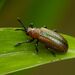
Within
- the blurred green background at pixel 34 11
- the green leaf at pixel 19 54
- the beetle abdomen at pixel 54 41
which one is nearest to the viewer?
the green leaf at pixel 19 54

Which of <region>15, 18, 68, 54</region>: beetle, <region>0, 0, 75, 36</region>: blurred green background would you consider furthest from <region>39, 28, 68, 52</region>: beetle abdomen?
<region>0, 0, 75, 36</region>: blurred green background

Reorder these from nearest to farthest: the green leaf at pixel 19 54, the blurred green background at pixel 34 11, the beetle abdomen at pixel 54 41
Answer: the green leaf at pixel 19 54 < the beetle abdomen at pixel 54 41 < the blurred green background at pixel 34 11

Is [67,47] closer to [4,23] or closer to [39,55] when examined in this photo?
[39,55]

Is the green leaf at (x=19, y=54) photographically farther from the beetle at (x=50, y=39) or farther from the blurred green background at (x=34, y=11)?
the blurred green background at (x=34, y=11)

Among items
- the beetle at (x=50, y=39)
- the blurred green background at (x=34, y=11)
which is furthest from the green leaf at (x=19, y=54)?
the blurred green background at (x=34, y=11)

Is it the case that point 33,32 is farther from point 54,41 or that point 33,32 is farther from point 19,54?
point 19,54

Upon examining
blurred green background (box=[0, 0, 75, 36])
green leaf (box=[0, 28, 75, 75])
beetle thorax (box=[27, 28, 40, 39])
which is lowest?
green leaf (box=[0, 28, 75, 75])

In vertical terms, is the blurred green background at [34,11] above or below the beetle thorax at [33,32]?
above

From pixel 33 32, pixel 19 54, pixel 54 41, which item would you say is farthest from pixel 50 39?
pixel 19 54

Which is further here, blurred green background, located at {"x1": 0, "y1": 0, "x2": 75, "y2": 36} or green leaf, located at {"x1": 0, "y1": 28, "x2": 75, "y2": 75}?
blurred green background, located at {"x1": 0, "y1": 0, "x2": 75, "y2": 36}

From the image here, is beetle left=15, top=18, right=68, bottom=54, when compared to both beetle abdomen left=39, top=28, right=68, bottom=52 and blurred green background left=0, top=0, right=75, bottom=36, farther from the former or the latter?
blurred green background left=0, top=0, right=75, bottom=36
